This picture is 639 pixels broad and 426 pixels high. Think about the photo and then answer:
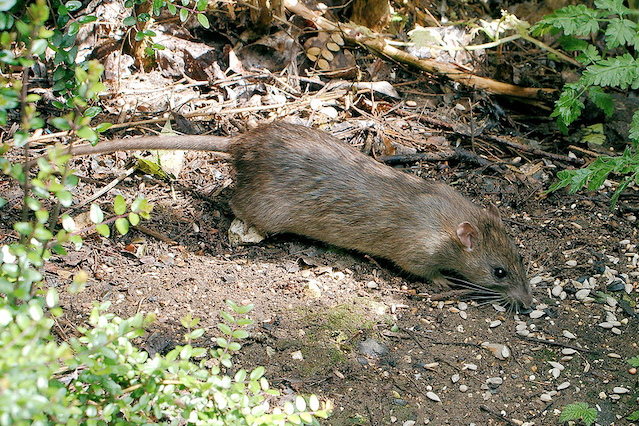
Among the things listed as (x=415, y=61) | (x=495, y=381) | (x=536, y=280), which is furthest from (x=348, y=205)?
(x=415, y=61)

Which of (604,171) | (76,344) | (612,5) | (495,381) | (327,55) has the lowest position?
Answer: (495,381)

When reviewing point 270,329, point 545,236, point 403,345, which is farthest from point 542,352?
point 270,329

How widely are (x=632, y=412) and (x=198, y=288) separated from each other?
2797mm

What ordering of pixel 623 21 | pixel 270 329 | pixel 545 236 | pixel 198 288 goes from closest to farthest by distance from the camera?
pixel 270 329, pixel 198 288, pixel 623 21, pixel 545 236

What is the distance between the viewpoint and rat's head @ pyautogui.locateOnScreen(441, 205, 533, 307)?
440 cm

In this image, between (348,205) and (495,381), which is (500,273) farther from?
(348,205)

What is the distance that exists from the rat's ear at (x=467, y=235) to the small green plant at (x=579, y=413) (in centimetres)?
146

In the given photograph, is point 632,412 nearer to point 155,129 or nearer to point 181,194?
point 181,194

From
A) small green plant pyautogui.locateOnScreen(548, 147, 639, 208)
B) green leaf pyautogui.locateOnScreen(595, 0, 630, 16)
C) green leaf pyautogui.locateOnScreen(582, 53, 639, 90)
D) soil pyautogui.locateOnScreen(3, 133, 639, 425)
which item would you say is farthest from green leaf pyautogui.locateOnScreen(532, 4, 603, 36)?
soil pyautogui.locateOnScreen(3, 133, 639, 425)

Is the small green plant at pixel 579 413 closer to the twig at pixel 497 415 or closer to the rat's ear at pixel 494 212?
the twig at pixel 497 415

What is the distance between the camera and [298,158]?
15.5 feet

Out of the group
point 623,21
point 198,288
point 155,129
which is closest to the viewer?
point 198,288

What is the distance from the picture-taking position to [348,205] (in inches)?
187

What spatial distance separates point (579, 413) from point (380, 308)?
1.45m
